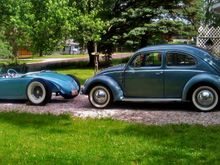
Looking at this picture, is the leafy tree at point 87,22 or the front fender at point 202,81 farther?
the leafy tree at point 87,22

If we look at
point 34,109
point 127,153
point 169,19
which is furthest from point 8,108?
point 169,19

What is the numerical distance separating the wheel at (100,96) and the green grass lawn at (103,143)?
1.64 m

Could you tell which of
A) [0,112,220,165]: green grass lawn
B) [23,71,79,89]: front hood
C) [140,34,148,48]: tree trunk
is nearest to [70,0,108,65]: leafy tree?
[23,71,79,89]: front hood

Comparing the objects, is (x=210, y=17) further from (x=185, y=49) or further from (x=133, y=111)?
(x=133, y=111)

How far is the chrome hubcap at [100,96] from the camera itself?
38.9 feet

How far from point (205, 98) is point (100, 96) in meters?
2.49

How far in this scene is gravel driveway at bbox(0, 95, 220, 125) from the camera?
10211 millimetres

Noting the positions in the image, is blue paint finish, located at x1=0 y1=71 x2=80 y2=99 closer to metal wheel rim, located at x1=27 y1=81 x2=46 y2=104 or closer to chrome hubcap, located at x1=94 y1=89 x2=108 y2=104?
metal wheel rim, located at x1=27 y1=81 x2=46 y2=104

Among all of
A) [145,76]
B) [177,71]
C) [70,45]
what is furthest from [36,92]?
[70,45]

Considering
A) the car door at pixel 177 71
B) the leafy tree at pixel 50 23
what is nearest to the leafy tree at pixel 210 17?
the leafy tree at pixel 50 23

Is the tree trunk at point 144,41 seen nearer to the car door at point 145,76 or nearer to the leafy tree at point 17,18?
the leafy tree at point 17,18

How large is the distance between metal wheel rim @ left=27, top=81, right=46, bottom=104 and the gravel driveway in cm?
23

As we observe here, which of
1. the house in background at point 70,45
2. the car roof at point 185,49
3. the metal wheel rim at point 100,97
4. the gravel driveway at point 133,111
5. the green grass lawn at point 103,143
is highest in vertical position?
the house in background at point 70,45

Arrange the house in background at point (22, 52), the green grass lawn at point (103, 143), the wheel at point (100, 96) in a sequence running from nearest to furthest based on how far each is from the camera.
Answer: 1. the green grass lawn at point (103, 143)
2. the wheel at point (100, 96)
3. the house in background at point (22, 52)
